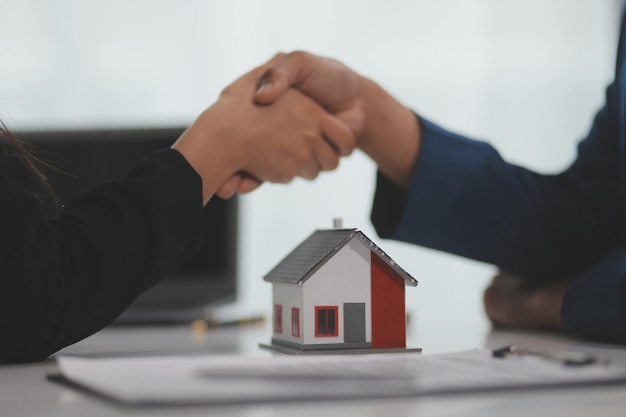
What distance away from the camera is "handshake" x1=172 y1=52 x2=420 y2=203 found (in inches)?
35.9

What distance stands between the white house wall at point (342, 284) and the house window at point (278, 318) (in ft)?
0.20

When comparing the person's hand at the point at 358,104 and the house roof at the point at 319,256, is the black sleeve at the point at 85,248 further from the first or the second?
the person's hand at the point at 358,104

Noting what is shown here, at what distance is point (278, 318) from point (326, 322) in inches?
3.0

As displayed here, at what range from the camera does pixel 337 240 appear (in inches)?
27.5

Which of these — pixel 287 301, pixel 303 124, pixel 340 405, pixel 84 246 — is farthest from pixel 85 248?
pixel 303 124

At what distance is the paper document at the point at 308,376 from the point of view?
15.8 inches

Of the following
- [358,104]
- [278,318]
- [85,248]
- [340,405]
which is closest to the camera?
[340,405]

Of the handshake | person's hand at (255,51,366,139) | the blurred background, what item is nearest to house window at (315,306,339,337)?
the handshake

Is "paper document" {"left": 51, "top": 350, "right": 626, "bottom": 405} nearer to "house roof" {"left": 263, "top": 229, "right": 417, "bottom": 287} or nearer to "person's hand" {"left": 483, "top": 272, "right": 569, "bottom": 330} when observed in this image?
"house roof" {"left": 263, "top": 229, "right": 417, "bottom": 287}

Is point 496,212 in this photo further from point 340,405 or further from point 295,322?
point 340,405

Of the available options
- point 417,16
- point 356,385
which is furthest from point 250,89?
point 417,16

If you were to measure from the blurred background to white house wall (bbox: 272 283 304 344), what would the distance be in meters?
1.54

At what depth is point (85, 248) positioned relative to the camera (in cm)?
63

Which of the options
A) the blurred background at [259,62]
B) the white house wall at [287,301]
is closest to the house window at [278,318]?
the white house wall at [287,301]
